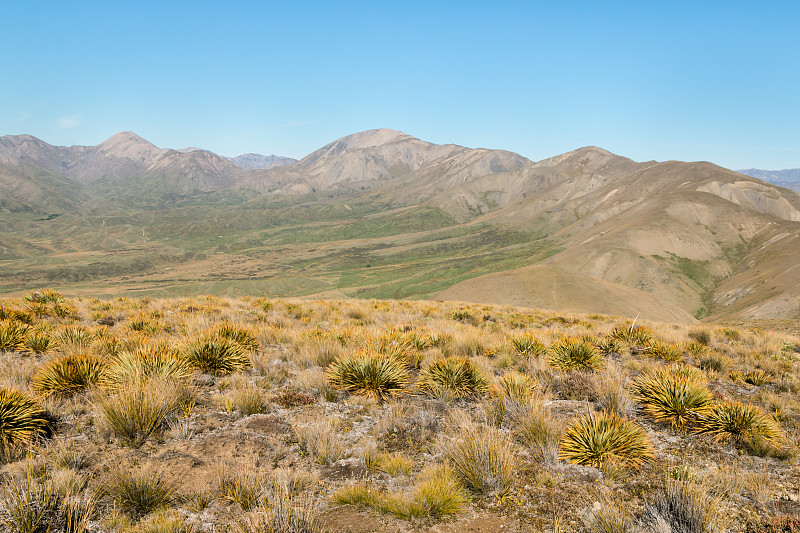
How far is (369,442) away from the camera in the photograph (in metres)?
5.72

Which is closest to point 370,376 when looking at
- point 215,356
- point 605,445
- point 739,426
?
point 215,356

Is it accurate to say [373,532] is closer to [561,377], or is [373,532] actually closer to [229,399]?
[229,399]

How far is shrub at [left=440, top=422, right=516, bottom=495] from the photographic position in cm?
466

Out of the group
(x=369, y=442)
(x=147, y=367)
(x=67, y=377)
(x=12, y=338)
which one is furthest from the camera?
(x=12, y=338)

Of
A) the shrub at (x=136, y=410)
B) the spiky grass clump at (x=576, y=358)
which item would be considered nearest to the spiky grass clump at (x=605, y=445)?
the spiky grass clump at (x=576, y=358)

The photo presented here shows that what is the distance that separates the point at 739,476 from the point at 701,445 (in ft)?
4.09

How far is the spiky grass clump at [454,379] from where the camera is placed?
7734 millimetres

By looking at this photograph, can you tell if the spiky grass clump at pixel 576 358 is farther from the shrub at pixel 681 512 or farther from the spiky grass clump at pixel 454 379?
the shrub at pixel 681 512

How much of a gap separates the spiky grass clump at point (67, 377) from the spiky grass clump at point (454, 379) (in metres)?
6.27

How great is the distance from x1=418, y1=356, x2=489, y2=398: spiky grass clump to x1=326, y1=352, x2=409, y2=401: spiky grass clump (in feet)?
1.68

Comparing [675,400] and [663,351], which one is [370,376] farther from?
[663,351]

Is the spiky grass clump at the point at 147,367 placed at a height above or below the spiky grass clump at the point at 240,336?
above

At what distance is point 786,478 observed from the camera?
197 inches

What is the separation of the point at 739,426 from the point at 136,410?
31.2 feet
